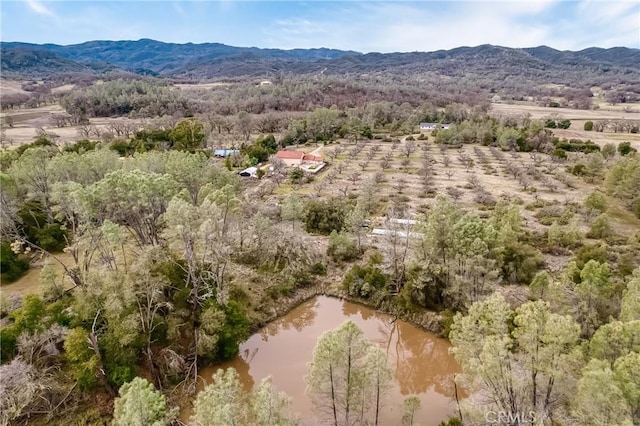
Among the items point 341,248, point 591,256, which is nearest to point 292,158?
point 341,248

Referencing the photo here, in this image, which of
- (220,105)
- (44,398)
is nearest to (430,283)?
(44,398)

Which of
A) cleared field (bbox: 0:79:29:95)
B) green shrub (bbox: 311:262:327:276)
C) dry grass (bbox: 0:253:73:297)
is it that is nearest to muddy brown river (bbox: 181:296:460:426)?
green shrub (bbox: 311:262:327:276)

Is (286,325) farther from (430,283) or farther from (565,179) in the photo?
(565,179)

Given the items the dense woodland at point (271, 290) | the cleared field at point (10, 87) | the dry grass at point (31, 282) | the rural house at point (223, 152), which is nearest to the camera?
the dense woodland at point (271, 290)

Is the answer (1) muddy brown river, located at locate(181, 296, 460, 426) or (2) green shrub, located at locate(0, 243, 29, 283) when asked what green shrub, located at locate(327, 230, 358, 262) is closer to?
(1) muddy brown river, located at locate(181, 296, 460, 426)

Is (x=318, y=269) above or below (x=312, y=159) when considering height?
below

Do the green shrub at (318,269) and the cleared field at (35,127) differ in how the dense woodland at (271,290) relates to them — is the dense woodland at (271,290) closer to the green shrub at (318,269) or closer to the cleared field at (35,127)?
the green shrub at (318,269)

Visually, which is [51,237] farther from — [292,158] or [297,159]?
[297,159]

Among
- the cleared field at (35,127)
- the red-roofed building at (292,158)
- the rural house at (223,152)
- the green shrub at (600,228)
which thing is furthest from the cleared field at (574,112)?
the cleared field at (35,127)
